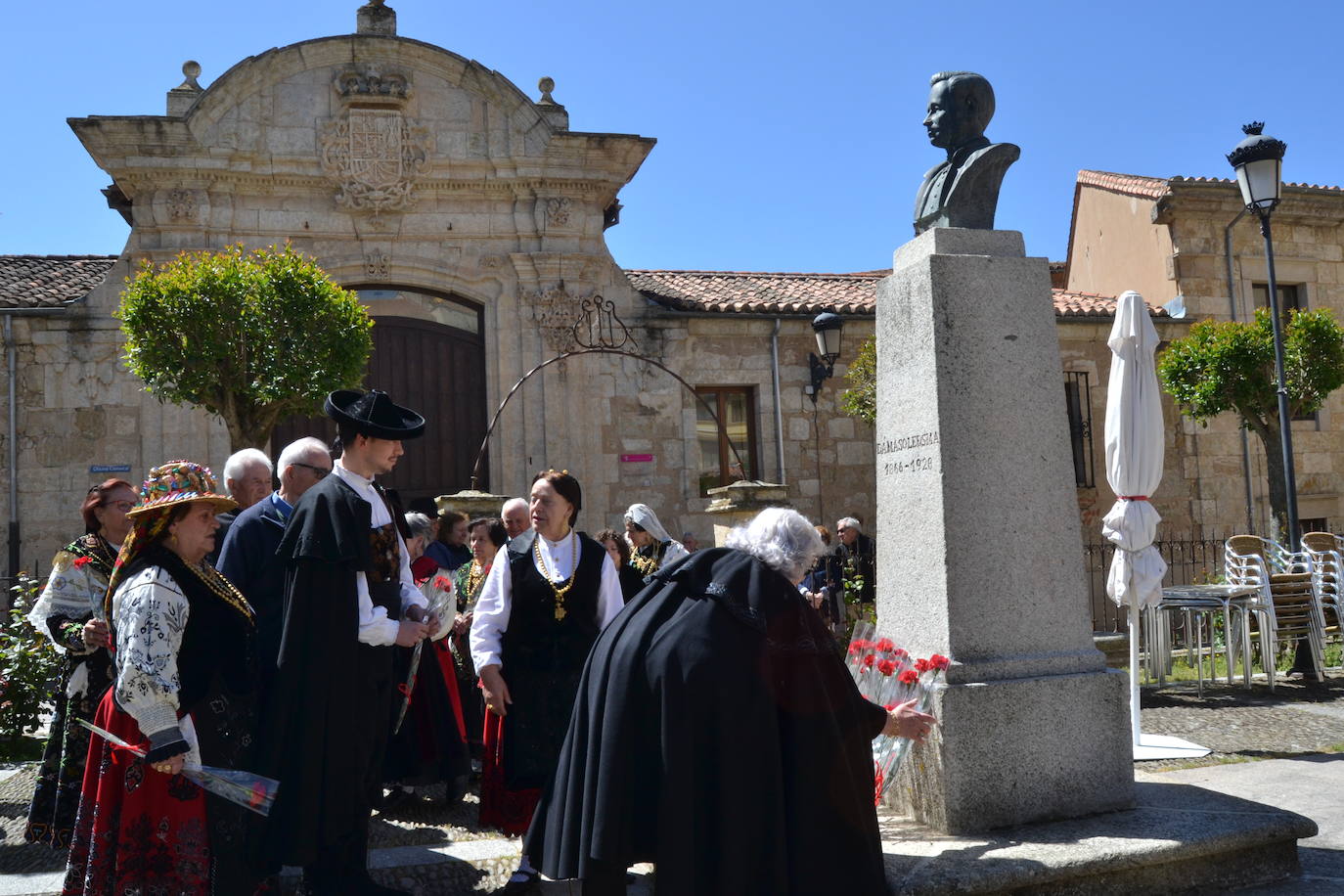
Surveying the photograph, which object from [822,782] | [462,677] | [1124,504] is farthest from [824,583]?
[822,782]

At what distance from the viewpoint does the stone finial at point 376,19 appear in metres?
15.1

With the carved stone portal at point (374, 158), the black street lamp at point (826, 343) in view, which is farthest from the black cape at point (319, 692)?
the carved stone portal at point (374, 158)

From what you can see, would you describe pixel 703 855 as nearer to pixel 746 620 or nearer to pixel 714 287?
pixel 746 620

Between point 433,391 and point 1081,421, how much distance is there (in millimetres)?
9528

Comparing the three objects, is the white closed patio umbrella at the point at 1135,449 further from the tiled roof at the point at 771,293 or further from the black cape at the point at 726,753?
the tiled roof at the point at 771,293

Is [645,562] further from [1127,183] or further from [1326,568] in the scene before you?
[1127,183]

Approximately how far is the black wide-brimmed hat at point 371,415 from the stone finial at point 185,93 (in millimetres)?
12157

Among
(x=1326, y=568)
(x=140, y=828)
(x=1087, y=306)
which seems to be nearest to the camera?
(x=140, y=828)

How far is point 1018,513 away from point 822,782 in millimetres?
1786

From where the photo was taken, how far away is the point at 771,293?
16688mm

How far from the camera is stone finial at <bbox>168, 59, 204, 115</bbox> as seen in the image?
14.6 m

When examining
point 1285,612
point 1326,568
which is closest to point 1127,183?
point 1326,568

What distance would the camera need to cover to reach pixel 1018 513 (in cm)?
457

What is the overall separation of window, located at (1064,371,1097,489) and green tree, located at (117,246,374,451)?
1055 cm
